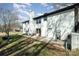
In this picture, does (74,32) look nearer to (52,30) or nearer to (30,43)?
(52,30)

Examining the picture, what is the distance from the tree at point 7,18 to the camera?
3330 millimetres

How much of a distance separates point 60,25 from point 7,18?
1.01m

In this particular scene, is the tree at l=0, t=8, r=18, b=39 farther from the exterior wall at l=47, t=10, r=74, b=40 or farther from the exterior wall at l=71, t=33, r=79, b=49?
the exterior wall at l=71, t=33, r=79, b=49

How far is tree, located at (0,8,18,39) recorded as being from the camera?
10.9 ft

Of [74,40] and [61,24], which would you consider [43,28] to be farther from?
[74,40]

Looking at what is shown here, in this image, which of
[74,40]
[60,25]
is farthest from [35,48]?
[74,40]

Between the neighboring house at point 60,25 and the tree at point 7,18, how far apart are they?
33 centimetres

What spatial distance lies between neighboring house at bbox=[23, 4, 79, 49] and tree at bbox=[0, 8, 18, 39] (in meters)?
0.33

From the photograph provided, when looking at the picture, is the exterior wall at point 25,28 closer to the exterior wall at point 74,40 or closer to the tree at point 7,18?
the tree at point 7,18

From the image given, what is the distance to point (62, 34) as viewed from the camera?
133 inches

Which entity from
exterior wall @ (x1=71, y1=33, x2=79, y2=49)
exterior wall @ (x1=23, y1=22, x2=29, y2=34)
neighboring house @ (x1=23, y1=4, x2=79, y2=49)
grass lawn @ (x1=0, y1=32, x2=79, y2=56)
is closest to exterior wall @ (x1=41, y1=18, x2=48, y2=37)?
neighboring house @ (x1=23, y1=4, x2=79, y2=49)

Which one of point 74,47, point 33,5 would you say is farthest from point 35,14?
point 74,47

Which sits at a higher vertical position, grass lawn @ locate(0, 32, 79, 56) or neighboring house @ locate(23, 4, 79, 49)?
neighboring house @ locate(23, 4, 79, 49)

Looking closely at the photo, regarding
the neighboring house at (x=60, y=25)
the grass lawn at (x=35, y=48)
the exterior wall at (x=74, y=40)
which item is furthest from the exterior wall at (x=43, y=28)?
the exterior wall at (x=74, y=40)
